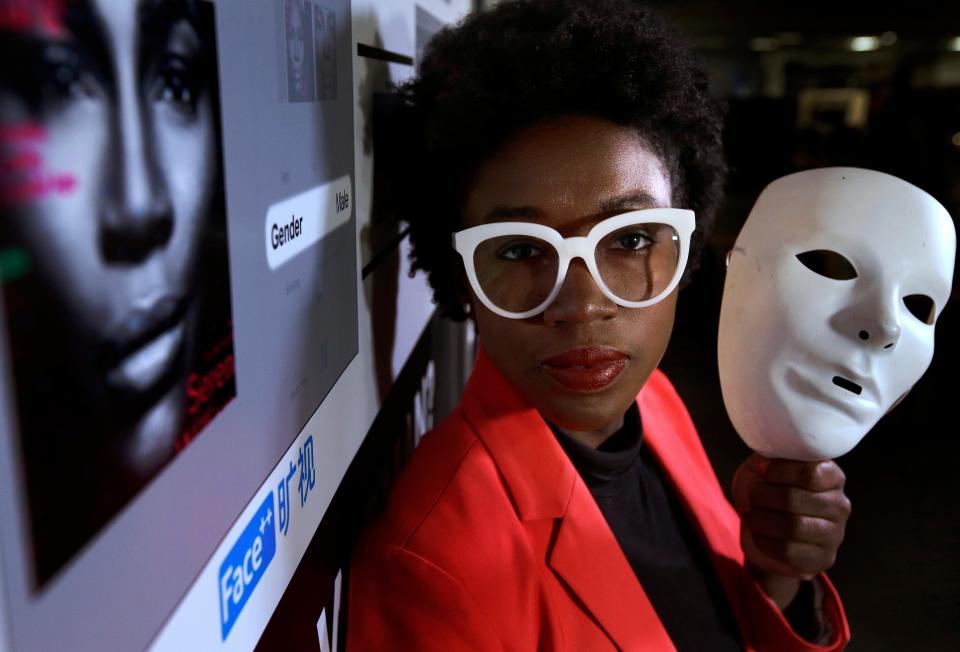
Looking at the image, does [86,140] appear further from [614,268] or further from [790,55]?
[790,55]

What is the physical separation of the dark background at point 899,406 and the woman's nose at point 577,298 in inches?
15.9

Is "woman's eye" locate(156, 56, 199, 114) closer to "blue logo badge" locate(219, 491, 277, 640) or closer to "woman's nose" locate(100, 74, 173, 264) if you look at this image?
"woman's nose" locate(100, 74, 173, 264)

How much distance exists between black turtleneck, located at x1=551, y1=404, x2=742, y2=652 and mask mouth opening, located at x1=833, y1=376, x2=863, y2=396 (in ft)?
0.84

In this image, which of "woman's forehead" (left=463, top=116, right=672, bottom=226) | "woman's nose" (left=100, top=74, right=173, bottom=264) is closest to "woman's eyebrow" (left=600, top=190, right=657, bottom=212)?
"woman's forehead" (left=463, top=116, right=672, bottom=226)

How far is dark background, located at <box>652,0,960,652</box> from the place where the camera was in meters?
1.57

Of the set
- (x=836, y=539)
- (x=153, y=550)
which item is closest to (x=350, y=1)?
(x=153, y=550)

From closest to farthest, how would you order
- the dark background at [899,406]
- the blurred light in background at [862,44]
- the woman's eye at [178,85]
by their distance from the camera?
the woman's eye at [178,85]
the dark background at [899,406]
the blurred light in background at [862,44]

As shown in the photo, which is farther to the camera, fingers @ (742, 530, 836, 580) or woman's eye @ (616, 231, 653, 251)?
fingers @ (742, 530, 836, 580)

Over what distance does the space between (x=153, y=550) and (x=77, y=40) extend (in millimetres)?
263

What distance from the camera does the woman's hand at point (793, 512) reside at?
0.95 m

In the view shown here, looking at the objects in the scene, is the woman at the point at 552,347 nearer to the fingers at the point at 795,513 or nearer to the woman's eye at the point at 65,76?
the fingers at the point at 795,513

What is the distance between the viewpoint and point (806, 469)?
3.09 ft

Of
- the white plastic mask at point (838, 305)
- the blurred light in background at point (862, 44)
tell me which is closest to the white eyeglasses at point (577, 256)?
the white plastic mask at point (838, 305)

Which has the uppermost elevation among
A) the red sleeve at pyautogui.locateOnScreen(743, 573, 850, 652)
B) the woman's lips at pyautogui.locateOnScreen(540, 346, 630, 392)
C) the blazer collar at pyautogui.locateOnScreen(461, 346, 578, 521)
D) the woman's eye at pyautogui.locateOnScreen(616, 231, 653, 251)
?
the woman's eye at pyautogui.locateOnScreen(616, 231, 653, 251)
